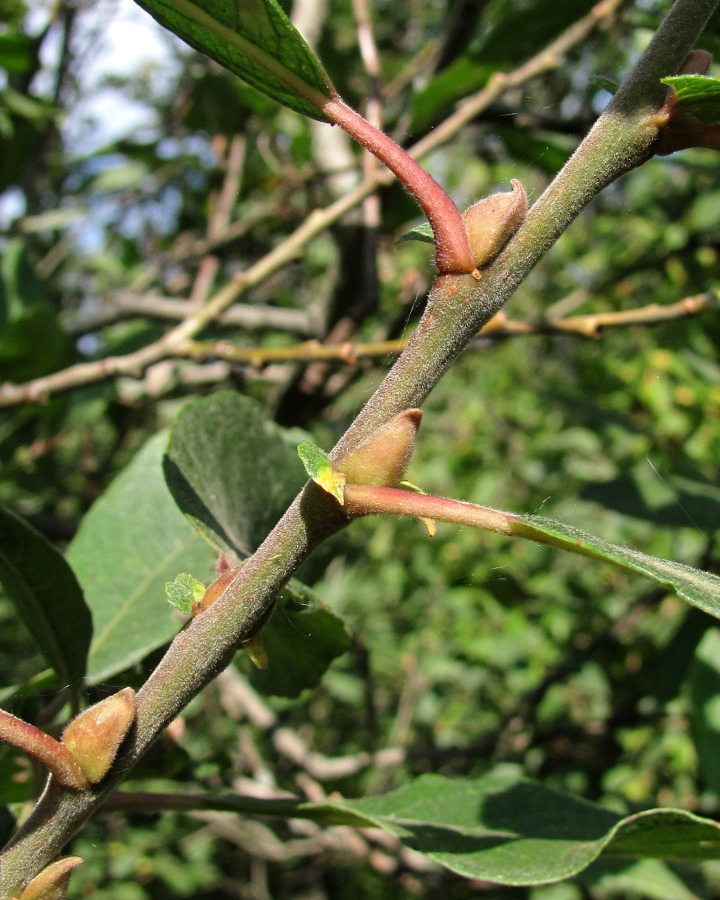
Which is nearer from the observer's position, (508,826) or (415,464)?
(508,826)

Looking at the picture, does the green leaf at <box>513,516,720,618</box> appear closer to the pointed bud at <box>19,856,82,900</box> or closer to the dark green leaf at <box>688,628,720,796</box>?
the pointed bud at <box>19,856,82,900</box>

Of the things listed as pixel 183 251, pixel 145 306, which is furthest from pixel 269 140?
pixel 145 306

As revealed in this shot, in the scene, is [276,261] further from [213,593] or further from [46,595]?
[213,593]

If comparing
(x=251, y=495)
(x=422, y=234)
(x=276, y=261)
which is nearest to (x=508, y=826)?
(x=251, y=495)

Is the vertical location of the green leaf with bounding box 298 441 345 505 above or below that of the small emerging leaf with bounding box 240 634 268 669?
above

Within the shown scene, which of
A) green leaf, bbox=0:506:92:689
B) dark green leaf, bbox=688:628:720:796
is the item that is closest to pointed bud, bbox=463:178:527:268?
green leaf, bbox=0:506:92:689
